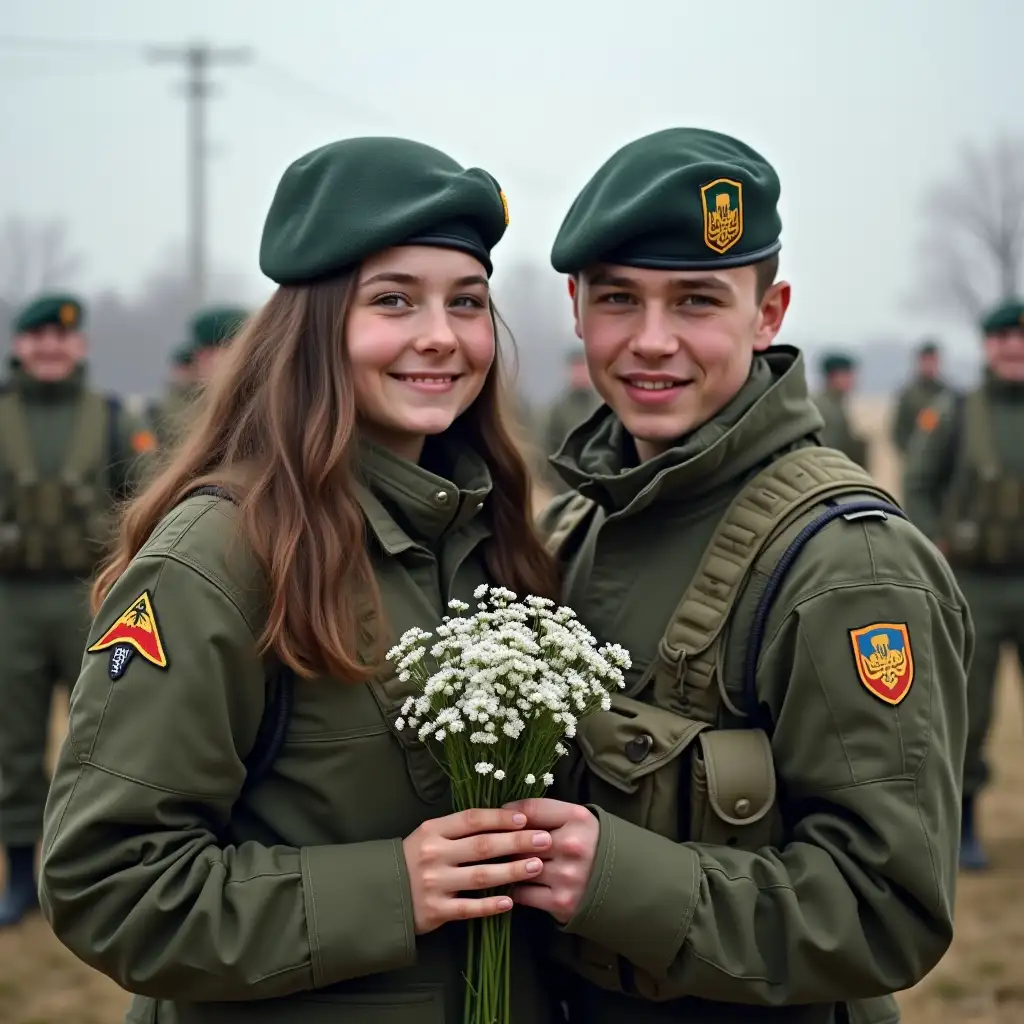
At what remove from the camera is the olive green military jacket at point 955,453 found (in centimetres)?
624

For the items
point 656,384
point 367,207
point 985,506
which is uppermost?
point 367,207

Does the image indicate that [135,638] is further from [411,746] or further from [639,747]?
[639,747]

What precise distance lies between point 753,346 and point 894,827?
961 mm

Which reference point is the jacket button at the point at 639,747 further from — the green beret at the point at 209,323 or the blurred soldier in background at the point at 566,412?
the blurred soldier in background at the point at 566,412

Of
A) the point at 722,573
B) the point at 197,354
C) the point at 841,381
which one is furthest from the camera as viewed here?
the point at 841,381

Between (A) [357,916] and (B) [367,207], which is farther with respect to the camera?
(B) [367,207]

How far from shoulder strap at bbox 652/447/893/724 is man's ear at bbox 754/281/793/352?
0.34m

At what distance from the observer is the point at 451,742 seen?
1990 mm

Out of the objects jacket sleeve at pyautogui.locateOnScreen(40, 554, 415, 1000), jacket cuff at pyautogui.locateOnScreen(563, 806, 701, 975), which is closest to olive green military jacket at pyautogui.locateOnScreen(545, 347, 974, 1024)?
jacket cuff at pyautogui.locateOnScreen(563, 806, 701, 975)

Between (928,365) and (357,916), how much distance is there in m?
15.8

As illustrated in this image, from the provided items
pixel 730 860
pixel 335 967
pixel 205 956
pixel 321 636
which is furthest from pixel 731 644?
pixel 205 956

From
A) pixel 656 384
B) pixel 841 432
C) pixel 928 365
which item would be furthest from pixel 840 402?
pixel 656 384

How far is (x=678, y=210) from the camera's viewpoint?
7.64 ft

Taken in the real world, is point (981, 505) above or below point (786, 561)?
below
